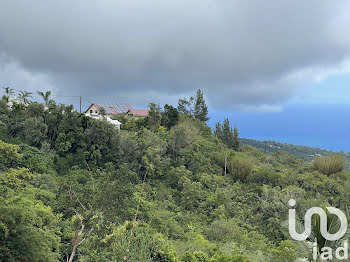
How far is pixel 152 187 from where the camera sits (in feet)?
71.7

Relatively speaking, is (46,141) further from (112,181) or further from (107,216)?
(107,216)

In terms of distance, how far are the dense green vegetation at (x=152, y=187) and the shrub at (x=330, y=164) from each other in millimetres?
119

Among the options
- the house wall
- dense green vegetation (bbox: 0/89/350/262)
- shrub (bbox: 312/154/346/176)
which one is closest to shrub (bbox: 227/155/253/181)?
dense green vegetation (bbox: 0/89/350/262)

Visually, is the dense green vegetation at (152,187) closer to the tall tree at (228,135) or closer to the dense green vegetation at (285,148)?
the tall tree at (228,135)

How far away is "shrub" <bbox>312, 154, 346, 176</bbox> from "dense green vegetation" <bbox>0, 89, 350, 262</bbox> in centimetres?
12

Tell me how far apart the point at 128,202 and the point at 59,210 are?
306cm

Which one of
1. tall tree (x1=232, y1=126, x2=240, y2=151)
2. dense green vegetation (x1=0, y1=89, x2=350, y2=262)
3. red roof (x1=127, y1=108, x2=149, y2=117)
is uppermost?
red roof (x1=127, y1=108, x2=149, y2=117)

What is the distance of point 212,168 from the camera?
25.7 meters

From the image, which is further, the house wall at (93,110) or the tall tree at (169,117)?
the house wall at (93,110)

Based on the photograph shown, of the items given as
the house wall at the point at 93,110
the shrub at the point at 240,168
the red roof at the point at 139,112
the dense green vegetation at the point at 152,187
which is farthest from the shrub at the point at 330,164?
the red roof at the point at 139,112

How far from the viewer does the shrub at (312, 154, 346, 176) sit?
89.7ft

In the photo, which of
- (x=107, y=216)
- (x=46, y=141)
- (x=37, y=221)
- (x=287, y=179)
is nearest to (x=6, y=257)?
(x=37, y=221)

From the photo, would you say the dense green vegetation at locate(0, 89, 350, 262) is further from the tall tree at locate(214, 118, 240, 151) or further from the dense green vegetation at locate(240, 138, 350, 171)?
the dense green vegetation at locate(240, 138, 350, 171)

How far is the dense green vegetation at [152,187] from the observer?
13203mm
